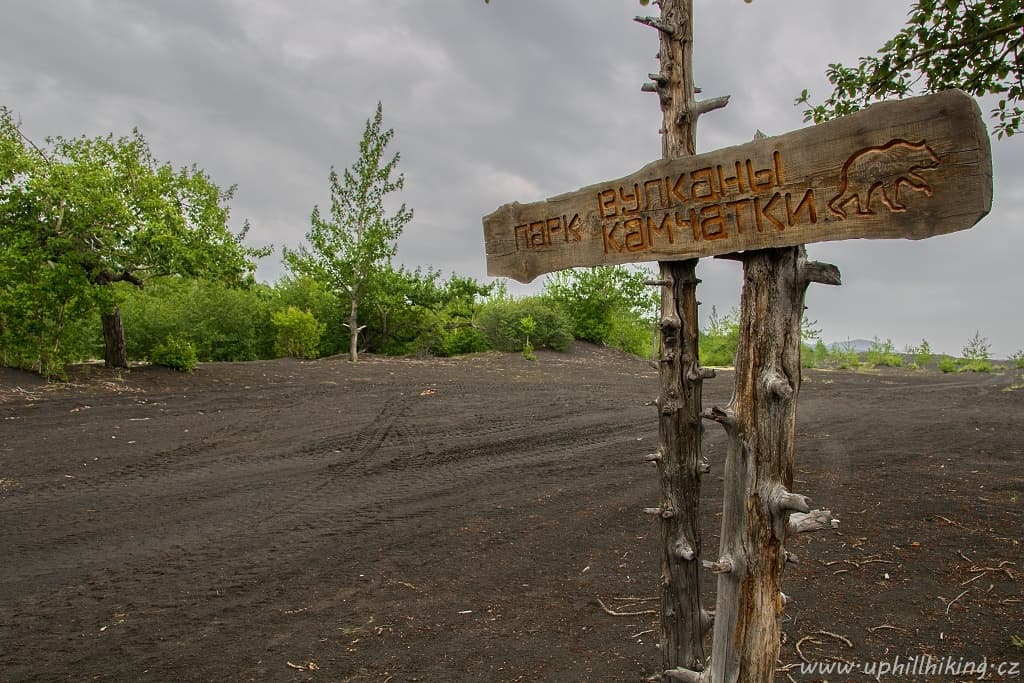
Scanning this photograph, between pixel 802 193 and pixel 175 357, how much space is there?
17787 millimetres

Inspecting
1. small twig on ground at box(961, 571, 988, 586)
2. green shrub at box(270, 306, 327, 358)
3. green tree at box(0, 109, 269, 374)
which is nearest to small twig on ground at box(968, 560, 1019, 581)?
small twig on ground at box(961, 571, 988, 586)

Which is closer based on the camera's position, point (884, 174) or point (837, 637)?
point (884, 174)

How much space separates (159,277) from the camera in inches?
669

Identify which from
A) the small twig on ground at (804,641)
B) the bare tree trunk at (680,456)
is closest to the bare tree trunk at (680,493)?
the bare tree trunk at (680,456)

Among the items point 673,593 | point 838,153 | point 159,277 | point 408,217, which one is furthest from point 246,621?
point 408,217

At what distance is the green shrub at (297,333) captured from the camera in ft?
82.4

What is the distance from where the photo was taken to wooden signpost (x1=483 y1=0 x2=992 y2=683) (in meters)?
2.08

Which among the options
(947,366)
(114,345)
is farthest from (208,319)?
(947,366)

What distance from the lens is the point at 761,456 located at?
2588 mm

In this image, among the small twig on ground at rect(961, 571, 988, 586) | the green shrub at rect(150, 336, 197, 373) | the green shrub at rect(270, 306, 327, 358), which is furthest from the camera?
the green shrub at rect(270, 306, 327, 358)

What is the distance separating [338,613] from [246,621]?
599mm

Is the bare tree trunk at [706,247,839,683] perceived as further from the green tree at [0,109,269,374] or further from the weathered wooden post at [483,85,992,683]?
the green tree at [0,109,269,374]

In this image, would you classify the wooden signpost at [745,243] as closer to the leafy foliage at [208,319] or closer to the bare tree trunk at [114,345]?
the bare tree trunk at [114,345]

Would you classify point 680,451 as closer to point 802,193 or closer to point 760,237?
point 760,237
